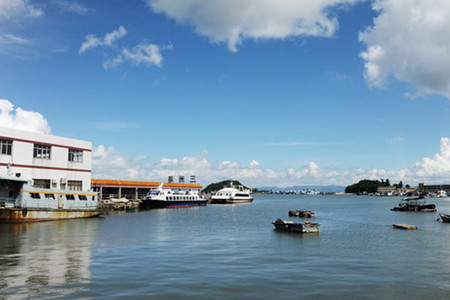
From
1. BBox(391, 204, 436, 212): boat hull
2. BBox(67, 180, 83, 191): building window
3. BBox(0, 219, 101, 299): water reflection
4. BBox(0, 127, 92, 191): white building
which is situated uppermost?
BBox(0, 127, 92, 191): white building

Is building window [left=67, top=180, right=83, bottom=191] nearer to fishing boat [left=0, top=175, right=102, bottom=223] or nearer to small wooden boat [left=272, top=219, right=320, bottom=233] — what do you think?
fishing boat [left=0, top=175, right=102, bottom=223]

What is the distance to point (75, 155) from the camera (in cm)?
6750

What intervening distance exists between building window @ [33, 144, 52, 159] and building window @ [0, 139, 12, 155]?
438 cm

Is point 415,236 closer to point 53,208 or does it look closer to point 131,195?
point 53,208

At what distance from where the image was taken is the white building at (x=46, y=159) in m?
55.7

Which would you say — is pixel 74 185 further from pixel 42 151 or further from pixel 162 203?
pixel 162 203

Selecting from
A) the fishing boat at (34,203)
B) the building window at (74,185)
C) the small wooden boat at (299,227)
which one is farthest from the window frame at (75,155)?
the small wooden boat at (299,227)

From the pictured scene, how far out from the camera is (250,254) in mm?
30141

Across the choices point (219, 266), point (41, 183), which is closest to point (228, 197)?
point (41, 183)

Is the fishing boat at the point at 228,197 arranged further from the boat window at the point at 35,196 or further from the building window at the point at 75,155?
the boat window at the point at 35,196

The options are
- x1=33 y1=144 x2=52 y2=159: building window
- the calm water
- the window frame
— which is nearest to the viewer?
the calm water

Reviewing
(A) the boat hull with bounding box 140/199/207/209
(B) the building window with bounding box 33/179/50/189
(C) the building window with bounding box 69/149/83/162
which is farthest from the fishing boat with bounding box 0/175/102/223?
(A) the boat hull with bounding box 140/199/207/209

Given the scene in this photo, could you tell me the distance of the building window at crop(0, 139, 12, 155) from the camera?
54.9 metres

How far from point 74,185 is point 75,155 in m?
5.76
